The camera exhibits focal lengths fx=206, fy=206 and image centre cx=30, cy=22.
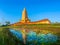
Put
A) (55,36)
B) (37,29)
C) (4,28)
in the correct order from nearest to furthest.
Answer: (55,36), (37,29), (4,28)

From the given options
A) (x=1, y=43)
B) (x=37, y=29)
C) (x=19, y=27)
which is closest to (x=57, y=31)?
(x=37, y=29)

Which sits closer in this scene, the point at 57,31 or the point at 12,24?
the point at 57,31

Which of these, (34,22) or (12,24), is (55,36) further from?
(12,24)

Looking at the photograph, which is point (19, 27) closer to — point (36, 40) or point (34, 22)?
point (34, 22)

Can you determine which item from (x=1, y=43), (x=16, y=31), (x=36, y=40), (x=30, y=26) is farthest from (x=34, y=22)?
(x=1, y=43)

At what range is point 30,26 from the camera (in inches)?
309

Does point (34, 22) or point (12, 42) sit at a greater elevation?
point (34, 22)

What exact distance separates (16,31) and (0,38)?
918 mm

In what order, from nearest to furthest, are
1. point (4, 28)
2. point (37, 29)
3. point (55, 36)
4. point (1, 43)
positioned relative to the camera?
point (1, 43), point (55, 36), point (37, 29), point (4, 28)

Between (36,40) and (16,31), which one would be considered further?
(16,31)

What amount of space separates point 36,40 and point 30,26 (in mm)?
1222

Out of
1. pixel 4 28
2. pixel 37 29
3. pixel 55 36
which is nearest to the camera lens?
pixel 55 36

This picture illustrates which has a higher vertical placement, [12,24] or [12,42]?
[12,24]

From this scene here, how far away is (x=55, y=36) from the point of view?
23.2ft
